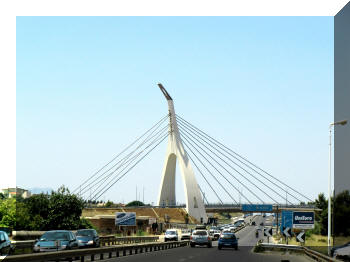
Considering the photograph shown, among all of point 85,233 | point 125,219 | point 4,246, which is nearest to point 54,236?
point 4,246

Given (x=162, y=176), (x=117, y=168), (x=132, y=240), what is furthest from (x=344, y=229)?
(x=162, y=176)

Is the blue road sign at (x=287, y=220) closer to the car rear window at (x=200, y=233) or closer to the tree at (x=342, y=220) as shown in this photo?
the car rear window at (x=200, y=233)

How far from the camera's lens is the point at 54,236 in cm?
3378

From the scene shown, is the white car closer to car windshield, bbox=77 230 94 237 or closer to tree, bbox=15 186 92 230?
car windshield, bbox=77 230 94 237

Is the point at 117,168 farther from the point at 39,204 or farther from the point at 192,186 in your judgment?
the point at 39,204

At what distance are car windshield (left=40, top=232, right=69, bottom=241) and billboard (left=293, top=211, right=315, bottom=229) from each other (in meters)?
22.0

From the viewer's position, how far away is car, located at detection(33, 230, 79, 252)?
32562 mm

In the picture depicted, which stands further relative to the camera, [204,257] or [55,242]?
→ [204,257]

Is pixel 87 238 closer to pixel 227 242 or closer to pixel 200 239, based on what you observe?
pixel 227 242

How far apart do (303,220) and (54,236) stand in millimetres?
23324

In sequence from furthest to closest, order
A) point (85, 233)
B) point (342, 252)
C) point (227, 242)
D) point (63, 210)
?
point (63, 210), point (227, 242), point (85, 233), point (342, 252)

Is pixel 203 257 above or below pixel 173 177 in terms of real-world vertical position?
below

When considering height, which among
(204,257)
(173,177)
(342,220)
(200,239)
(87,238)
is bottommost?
(200,239)

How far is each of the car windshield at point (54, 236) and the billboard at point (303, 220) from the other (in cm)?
2198
